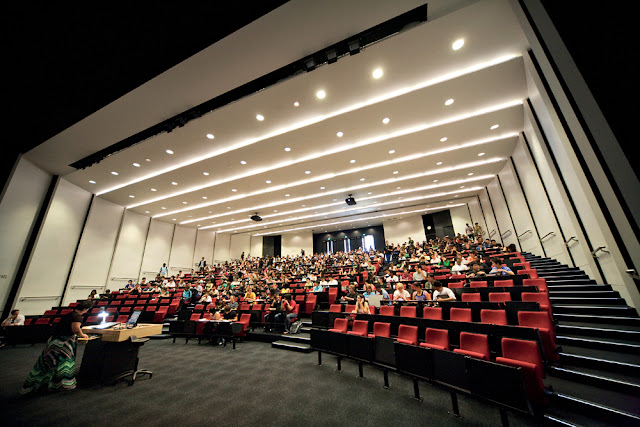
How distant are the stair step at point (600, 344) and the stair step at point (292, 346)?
439 centimetres

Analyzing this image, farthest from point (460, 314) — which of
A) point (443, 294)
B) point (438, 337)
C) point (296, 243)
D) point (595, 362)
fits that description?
point (296, 243)

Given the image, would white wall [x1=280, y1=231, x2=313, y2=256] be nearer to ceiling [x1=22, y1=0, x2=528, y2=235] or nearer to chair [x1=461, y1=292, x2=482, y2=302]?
ceiling [x1=22, y1=0, x2=528, y2=235]

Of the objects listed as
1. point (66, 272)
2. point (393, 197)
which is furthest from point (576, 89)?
point (66, 272)

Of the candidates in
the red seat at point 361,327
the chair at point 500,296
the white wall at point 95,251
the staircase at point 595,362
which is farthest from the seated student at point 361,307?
the white wall at point 95,251

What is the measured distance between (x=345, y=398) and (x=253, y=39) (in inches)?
236

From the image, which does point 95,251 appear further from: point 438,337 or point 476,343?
point 476,343

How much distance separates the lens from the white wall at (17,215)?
7301 millimetres

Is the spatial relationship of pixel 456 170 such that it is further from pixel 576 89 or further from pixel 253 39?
pixel 253 39

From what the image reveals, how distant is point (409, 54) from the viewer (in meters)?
4.73

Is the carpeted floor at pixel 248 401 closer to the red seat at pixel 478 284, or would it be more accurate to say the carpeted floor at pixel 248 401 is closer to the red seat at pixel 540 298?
the red seat at pixel 540 298

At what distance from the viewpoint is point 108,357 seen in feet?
11.6

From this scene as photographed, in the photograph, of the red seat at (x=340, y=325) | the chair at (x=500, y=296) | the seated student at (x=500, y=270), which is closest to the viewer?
the chair at (x=500, y=296)

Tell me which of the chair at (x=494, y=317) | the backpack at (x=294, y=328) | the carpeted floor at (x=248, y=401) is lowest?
the carpeted floor at (x=248, y=401)

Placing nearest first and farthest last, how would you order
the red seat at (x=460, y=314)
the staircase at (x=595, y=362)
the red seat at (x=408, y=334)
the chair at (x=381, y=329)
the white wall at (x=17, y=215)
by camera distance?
the staircase at (x=595, y=362)
the red seat at (x=408, y=334)
the red seat at (x=460, y=314)
the chair at (x=381, y=329)
the white wall at (x=17, y=215)
